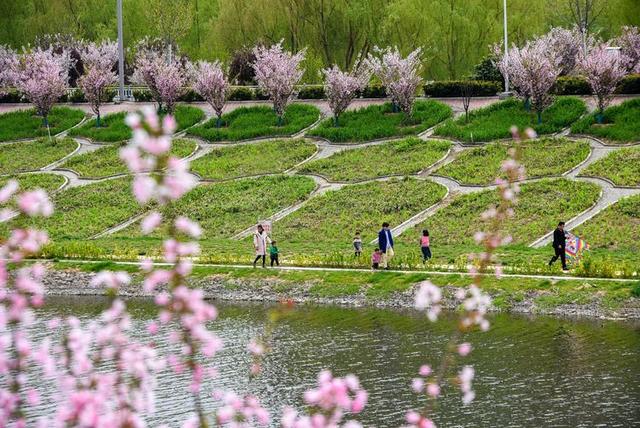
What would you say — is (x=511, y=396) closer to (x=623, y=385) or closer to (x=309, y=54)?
(x=623, y=385)

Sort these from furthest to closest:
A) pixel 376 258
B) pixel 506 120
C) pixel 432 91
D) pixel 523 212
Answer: pixel 432 91 → pixel 506 120 → pixel 523 212 → pixel 376 258

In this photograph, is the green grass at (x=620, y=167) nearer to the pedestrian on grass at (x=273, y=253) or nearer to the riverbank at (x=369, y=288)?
the riverbank at (x=369, y=288)

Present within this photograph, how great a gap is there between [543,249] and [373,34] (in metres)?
40.1

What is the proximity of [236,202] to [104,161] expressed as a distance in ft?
43.0

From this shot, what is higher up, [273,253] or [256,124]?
[256,124]

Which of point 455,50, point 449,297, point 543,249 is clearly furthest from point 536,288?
point 455,50

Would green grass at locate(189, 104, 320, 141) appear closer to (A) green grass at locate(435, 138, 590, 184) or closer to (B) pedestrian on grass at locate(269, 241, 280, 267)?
(A) green grass at locate(435, 138, 590, 184)

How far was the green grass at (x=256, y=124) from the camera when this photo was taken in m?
65.1

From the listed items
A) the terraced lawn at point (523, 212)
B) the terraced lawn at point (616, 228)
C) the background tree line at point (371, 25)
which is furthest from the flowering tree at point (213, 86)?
the terraced lawn at point (616, 228)

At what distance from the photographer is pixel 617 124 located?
55906 mm

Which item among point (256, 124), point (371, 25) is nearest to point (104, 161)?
point (256, 124)

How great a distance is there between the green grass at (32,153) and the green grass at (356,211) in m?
20.5

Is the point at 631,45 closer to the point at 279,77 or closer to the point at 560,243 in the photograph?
the point at 279,77

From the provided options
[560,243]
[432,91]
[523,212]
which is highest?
[432,91]
